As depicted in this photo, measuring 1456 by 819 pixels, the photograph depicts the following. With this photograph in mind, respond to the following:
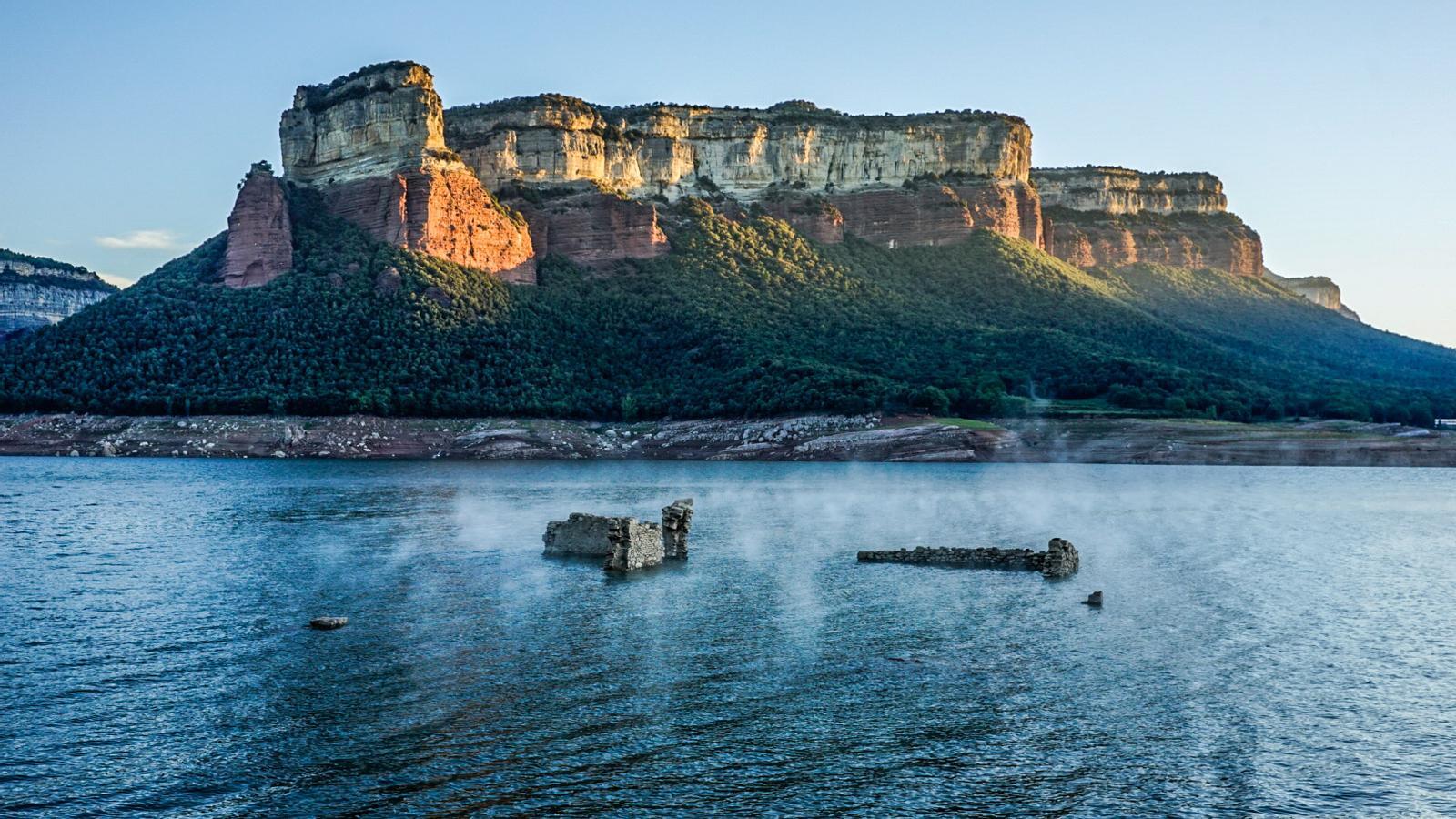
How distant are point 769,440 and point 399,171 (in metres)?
51.5

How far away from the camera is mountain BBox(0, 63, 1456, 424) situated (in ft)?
352

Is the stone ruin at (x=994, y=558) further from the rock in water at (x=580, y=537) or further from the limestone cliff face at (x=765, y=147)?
the limestone cliff face at (x=765, y=147)

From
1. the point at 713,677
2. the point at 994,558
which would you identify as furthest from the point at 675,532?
the point at 713,677

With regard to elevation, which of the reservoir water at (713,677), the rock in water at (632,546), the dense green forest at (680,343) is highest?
the dense green forest at (680,343)

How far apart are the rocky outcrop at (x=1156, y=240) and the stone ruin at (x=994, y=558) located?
495 feet

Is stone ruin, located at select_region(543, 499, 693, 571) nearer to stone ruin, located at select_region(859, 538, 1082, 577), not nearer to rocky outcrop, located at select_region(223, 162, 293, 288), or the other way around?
stone ruin, located at select_region(859, 538, 1082, 577)

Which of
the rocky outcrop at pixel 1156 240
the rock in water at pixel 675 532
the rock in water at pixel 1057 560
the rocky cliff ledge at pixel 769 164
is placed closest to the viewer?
the rock in water at pixel 1057 560

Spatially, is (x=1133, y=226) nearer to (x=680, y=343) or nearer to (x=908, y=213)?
(x=908, y=213)

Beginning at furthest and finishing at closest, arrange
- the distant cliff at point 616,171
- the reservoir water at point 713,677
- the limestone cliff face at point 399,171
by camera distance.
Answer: the distant cliff at point 616,171 → the limestone cliff face at point 399,171 → the reservoir water at point 713,677

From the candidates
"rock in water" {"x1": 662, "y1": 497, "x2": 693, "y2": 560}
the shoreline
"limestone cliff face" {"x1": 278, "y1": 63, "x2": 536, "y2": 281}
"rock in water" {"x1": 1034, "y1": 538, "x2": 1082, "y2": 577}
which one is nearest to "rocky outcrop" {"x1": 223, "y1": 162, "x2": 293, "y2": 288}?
"limestone cliff face" {"x1": 278, "y1": 63, "x2": 536, "y2": 281}

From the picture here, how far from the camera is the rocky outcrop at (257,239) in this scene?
388 feet

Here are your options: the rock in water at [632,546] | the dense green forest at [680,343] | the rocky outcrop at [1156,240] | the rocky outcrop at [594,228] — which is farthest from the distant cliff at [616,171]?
the rock in water at [632,546]

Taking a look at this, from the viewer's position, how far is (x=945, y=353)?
403 feet

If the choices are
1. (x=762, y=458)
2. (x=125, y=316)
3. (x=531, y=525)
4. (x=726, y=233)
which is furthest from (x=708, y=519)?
(x=726, y=233)
